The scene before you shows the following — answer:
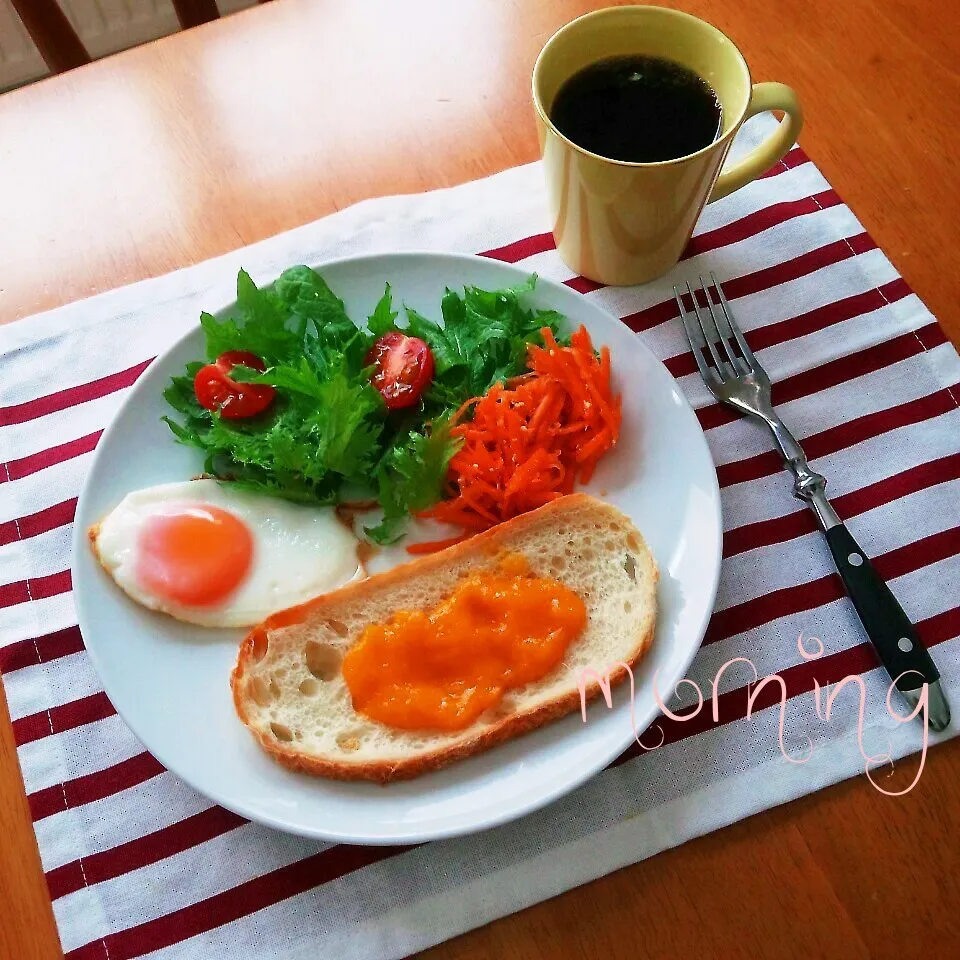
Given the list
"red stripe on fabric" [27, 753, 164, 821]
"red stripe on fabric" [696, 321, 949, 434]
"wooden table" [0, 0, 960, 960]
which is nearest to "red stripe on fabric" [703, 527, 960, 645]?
"red stripe on fabric" [696, 321, 949, 434]

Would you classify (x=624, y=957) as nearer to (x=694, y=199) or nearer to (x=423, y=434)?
(x=423, y=434)

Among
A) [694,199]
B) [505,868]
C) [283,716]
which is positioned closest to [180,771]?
[283,716]

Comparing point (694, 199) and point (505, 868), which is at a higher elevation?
point (694, 199)

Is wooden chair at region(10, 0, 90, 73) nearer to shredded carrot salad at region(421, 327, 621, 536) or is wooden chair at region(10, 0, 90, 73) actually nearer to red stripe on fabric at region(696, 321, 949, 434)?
shredded carrot salad at region(421, 327, 621, 536)

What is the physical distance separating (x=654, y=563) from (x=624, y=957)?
728mm

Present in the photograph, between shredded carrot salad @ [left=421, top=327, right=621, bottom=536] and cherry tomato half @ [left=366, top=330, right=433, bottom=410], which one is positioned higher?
cherry tomato half @ [left=366, top=330, right=433, bottom=410]

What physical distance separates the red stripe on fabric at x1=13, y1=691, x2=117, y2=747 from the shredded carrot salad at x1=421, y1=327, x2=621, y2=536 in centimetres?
78

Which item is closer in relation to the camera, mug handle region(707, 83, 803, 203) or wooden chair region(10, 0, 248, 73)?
mug handle region(707, 83, 803, 203)

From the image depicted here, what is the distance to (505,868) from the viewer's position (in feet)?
5.26

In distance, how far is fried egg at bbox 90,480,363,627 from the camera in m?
1.69

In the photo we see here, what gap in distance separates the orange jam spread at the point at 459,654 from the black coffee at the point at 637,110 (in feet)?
3.23

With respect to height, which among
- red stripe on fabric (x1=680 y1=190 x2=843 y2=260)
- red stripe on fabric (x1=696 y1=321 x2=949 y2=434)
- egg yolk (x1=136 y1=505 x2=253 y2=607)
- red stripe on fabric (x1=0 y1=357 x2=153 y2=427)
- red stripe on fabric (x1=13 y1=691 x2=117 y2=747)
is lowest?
red stripe on fabric (x1=696 y1=321 x2=949 y2=434)

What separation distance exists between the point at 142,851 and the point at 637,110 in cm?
185

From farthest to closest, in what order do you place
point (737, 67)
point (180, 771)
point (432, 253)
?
1. point (432, 253)
2. point (737, 67)
3. point (180, 771)
